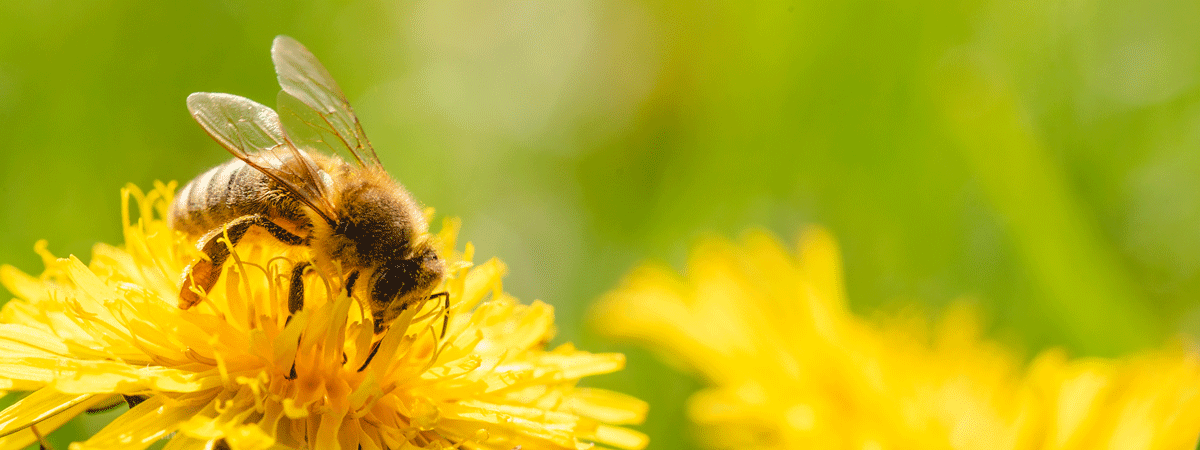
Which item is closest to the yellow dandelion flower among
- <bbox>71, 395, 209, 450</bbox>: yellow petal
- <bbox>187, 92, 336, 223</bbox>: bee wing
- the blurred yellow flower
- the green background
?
<bbox>71, 395, 209, 450</bbox>: yellow petal

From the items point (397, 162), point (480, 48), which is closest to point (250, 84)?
point (397, 162)

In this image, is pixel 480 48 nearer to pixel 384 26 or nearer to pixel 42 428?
pixel 384 26

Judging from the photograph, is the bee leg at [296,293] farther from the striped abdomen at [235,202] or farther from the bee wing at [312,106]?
the bee wing at [312,106]

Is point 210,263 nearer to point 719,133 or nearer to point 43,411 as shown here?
point 43,411

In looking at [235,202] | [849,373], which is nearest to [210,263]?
[235,202]

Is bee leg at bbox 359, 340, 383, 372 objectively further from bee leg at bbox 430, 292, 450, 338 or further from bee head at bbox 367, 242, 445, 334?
bee leg at bbox 430, 292, 450, 338

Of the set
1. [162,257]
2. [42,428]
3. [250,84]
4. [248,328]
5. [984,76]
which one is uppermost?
[984,76]

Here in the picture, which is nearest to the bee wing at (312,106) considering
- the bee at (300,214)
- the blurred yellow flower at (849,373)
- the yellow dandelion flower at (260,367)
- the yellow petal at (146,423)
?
the bee at (300,214)
